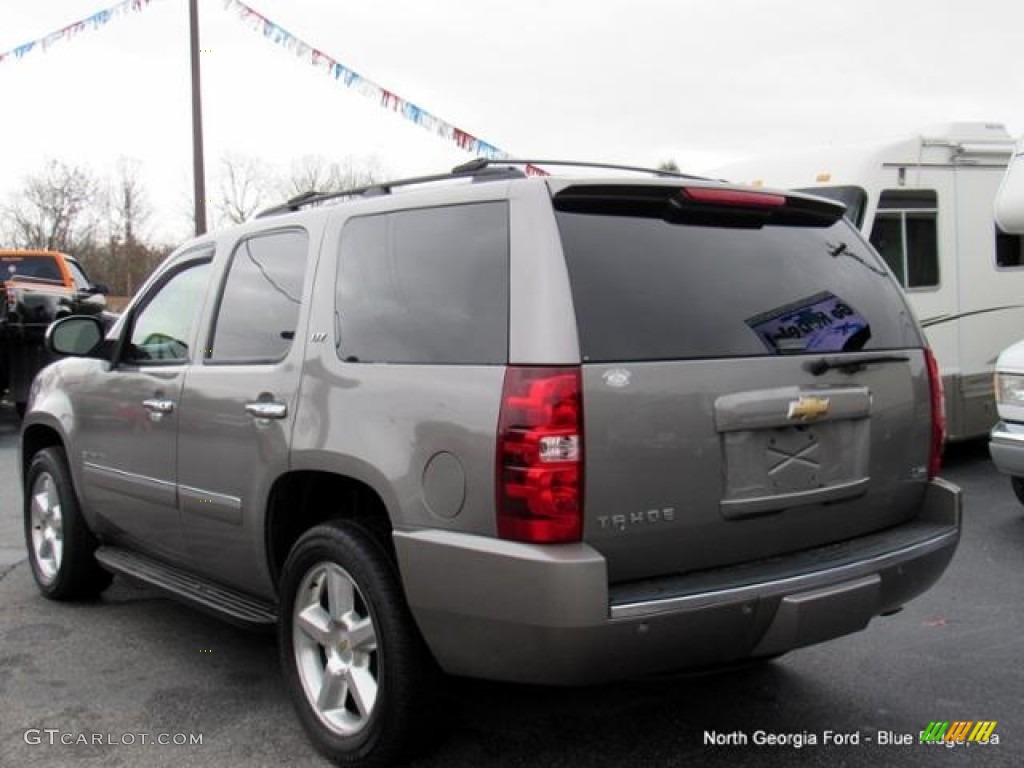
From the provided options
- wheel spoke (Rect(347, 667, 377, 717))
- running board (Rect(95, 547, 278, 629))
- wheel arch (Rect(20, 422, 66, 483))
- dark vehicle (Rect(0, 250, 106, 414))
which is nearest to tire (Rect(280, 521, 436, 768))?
wheel spoke (Rect(347, 667, 377, 717))

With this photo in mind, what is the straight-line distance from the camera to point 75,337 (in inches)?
182

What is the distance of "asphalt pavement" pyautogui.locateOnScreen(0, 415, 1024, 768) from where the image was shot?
320cm

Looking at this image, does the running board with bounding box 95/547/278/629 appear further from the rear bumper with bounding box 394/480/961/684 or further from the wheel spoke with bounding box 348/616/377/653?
the rear bumper with bounding box 394/480/961/684

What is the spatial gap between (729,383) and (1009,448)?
401 cm

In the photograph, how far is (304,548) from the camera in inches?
126

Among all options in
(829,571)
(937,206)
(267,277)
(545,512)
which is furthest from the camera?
(937,206)

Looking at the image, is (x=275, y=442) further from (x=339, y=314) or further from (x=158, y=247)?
(x=158, y=247)

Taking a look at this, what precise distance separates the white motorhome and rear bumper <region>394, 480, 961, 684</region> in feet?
19.4

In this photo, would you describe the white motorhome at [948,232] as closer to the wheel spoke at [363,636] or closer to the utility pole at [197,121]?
the wheel spoke at [363,636]

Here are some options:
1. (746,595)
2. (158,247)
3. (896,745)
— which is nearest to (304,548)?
(746,595)

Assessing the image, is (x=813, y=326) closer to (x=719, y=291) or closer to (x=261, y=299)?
(x=719, y=291)

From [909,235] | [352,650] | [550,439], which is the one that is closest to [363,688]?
[352,650]

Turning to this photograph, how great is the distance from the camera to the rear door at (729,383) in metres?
2.67

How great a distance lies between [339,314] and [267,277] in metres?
0.59
